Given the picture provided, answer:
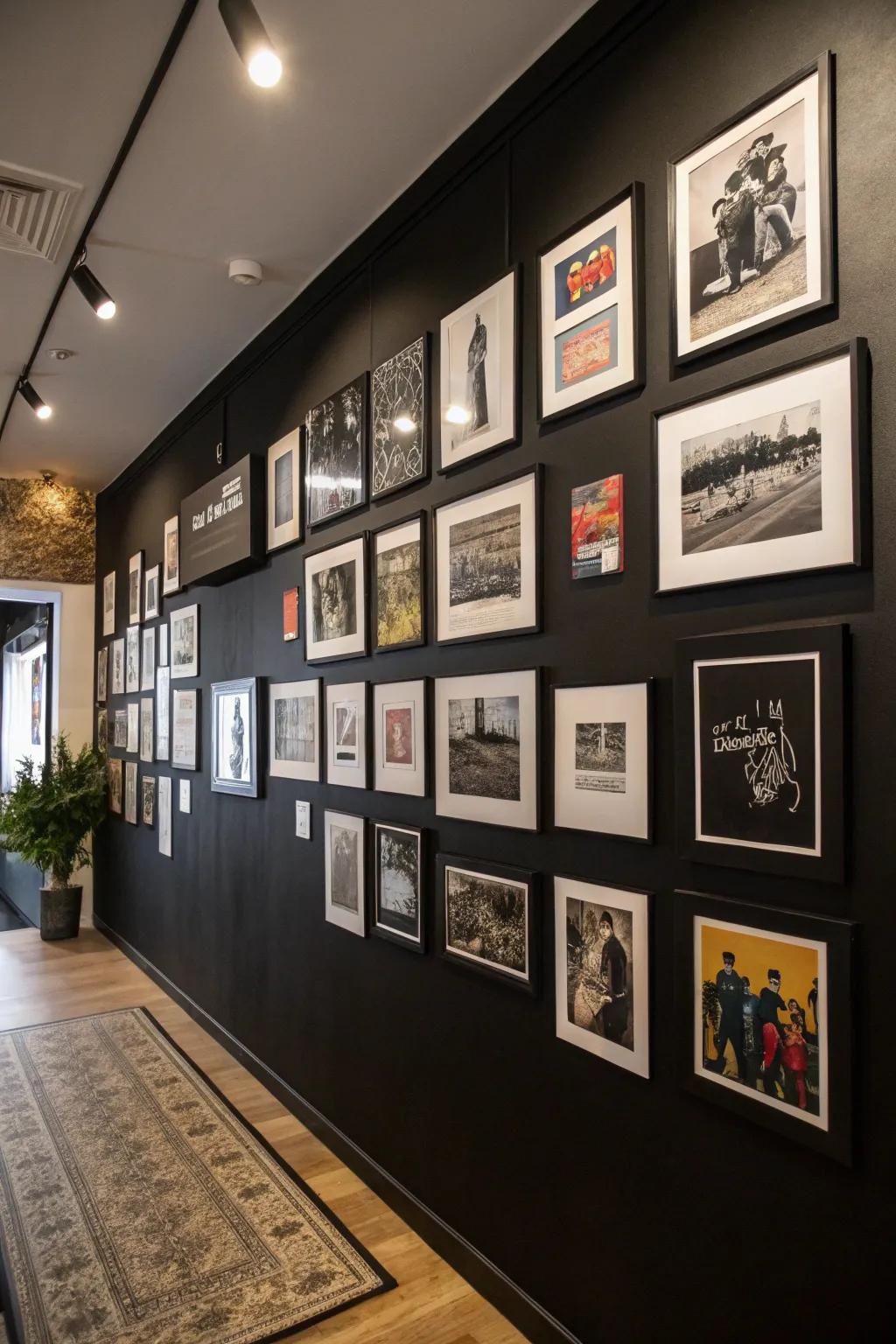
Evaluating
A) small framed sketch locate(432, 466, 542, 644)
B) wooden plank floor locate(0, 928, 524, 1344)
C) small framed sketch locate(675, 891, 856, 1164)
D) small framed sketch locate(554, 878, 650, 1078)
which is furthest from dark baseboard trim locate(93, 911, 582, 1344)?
small framed sketch locate(432, 466, 542, 644)

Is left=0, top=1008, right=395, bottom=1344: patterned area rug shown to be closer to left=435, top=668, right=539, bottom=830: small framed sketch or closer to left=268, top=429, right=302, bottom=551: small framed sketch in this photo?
left=435, top=668, right=539, bottom=830: small framed sketch

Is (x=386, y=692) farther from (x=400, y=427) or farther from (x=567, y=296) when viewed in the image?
(x=567, y=296)

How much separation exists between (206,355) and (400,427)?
6.10ft

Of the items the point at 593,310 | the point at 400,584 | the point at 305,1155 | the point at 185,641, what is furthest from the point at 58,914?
the point at 593,310

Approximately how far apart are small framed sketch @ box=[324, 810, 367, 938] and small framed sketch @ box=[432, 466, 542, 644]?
0.85 meters

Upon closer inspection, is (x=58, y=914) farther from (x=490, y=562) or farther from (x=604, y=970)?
(x=604, y=970)

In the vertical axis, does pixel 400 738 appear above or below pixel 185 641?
below

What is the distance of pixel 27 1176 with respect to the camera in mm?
2977

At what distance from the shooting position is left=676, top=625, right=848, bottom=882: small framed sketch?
152 cm

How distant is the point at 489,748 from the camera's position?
238 centimetres

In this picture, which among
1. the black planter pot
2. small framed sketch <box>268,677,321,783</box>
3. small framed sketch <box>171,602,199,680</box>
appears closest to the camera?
small framed sketch <box>268,677,321,783</box>

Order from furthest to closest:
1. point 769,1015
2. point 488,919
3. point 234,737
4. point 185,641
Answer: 1. point 185,641
2. point 234,737
3. point 488,919
4. point 769,1015

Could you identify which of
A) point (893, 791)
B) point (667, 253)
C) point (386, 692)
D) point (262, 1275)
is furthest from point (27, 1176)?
point (667, 253)

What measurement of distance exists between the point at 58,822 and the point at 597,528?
5280 mm
